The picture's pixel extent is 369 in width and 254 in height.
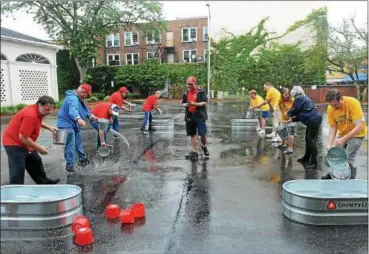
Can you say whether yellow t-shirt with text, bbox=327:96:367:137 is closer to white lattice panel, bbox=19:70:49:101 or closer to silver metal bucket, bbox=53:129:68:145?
silver metal bucket, bbox=53:129:68:145

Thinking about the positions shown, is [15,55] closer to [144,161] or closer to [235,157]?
[144,161]

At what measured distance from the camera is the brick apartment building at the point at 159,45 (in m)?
1.88

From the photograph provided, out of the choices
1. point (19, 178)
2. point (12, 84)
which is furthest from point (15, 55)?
point (19, 178)

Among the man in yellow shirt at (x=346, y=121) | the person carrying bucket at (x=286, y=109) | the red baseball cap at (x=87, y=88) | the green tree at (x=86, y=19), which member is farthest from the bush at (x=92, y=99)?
the person carrying bucket at (x=286, y=109)

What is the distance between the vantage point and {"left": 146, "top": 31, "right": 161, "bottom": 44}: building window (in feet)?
6.41

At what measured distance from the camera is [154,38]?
6.46ft

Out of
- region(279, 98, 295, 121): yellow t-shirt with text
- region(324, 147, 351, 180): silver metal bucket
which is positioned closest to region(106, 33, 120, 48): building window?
region(324, 147, 351, 180): silver metal bucket

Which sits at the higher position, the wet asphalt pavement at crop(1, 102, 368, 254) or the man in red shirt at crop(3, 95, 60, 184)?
the man in red shirt at crop(3, 95, 60, 184)

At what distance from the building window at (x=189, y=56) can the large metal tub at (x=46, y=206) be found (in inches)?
48.0

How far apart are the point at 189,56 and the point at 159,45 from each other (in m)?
0.19

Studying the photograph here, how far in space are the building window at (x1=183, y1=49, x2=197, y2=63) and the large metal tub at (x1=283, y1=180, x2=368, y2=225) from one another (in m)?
1.52

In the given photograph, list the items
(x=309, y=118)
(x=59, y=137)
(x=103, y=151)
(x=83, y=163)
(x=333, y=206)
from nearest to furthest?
1. (x=59, y=137)
2. (x=333, y=206)
3. (x=83, y=163)
4. (x=309, y=118)
5. (x=103, y=151)

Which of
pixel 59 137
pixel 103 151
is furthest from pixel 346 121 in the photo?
pixel 103 151

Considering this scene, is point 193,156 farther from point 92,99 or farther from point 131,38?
point 131,38
